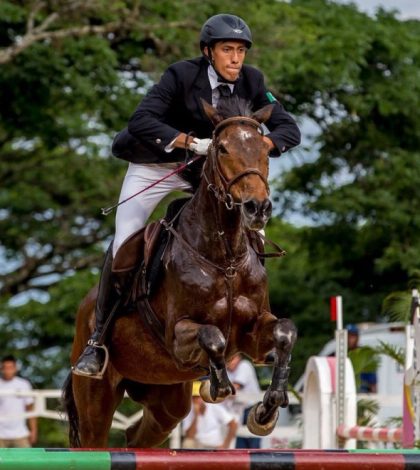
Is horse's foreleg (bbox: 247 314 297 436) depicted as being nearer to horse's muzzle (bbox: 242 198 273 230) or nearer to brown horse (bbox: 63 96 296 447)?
brown horse (bbox: 63 96 296 447)

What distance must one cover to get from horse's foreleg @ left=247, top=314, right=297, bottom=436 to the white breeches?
4.02 feet

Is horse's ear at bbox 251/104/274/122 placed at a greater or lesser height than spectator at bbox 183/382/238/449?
greater

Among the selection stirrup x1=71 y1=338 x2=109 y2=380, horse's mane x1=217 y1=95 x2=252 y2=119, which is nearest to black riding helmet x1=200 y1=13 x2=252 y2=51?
horse's mane x1=217 y1=95 x2=252 y2=119

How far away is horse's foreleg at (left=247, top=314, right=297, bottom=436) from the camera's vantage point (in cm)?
616

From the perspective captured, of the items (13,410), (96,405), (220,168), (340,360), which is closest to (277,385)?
(220,168)

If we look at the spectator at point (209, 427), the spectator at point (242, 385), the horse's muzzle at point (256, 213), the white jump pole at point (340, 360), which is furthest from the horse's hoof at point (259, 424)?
the spectator at point (242, 385)

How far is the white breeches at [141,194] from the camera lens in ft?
23.6

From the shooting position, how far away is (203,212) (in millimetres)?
6586

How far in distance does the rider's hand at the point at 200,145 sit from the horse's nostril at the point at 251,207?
2.34ft

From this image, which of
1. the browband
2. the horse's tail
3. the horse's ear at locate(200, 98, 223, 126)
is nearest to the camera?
the browband

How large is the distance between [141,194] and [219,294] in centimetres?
104

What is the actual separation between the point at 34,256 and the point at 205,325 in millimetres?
17959

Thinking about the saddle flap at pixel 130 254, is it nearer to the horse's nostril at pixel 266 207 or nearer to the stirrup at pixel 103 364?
the stirrup at pixel 103 364

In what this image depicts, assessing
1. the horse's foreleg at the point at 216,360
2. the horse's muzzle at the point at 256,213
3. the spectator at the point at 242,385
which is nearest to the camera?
the horse's muzzle at the point at 256,213
